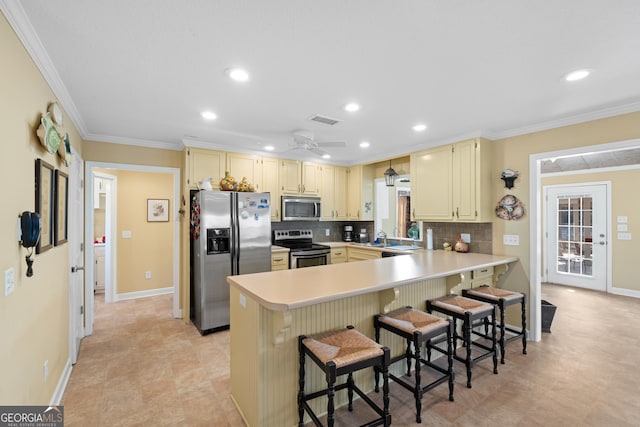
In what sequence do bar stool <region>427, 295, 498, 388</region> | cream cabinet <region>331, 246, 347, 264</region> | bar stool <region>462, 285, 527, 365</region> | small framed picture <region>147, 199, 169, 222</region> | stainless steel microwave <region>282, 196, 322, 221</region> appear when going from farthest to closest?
small framed picture <region>147, 199, 169, 222</region> → cream cabinet <region>331, 246, 347, 264</region> → stainless steel microwave <region>282, 196, 322, 221</region> → bar stool <region>462, 285, 527, 365</region> → bar stool <region>427, 295, 498, 388</region>

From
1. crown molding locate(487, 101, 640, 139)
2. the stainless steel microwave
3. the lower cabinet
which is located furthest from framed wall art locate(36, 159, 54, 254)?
crown molding locate(487, 101, 640, 139)

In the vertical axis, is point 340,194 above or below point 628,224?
above

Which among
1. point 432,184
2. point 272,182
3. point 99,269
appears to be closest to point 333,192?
point 272,182

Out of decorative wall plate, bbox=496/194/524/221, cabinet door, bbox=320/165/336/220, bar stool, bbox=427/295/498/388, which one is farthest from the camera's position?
cabinet door, bbox=320/165/336/220

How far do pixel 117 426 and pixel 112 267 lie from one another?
363 centimetres

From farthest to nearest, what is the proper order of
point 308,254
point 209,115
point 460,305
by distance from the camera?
point 308,254
point 209,115
point 460,305

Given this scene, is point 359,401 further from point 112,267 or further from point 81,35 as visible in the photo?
point 112,267

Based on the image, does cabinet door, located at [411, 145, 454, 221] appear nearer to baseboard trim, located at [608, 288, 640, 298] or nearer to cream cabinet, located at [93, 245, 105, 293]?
baseboard trim, located at [608, 288, 640, 298]

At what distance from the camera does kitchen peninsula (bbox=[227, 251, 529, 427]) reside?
6.08ft

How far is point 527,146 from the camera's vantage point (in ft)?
11.2

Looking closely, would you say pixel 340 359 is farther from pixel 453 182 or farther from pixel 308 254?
pixel 453 182

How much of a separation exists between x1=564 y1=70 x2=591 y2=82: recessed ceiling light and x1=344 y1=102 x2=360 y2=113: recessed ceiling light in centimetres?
156

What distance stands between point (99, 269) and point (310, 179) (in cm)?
419

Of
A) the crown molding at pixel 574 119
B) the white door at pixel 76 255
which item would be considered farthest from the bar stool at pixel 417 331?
the white door at pixel 76 255
